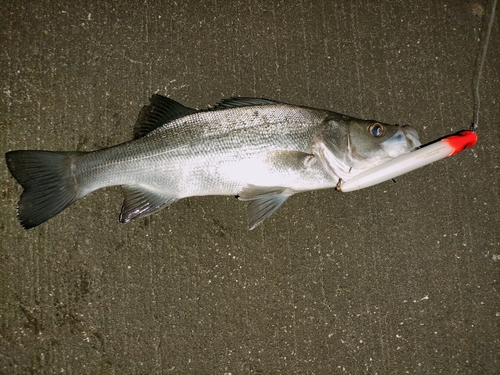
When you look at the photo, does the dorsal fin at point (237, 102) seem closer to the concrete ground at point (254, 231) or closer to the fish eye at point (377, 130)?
the concrete ground at point (254, 231)

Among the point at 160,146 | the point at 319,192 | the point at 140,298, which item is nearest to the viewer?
the point at 160,146

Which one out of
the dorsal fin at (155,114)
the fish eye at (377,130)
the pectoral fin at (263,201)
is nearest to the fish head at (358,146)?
the fish eye at (377,130)

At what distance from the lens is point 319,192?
3.13 meters

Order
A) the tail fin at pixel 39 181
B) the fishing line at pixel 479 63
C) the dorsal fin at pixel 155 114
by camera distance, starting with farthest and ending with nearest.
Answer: the fishing line at pixel 479 63 < the dorsal fin at pixel 155 114 < the tail fin at pixel 39 181

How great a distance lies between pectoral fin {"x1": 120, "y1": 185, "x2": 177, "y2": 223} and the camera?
2.81m

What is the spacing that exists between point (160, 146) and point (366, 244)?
1.77m

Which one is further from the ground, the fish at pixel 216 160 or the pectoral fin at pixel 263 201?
the fish at pixel 216 160

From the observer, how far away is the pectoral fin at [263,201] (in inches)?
109

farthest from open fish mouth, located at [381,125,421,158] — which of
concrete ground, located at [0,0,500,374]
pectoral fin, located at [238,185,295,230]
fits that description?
pectoral fin, located at [238,185,295,230]

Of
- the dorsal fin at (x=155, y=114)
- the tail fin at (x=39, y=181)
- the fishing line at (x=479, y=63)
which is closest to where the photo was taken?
the tail fin at (x=39, y=181)

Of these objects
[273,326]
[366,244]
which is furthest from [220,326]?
[366,244]

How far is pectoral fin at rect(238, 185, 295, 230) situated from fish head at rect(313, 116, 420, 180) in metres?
0.38

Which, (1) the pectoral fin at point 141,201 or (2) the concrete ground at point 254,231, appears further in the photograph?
(2) the concrete ground at point 254,231

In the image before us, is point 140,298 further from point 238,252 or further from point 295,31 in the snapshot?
point 295,31
